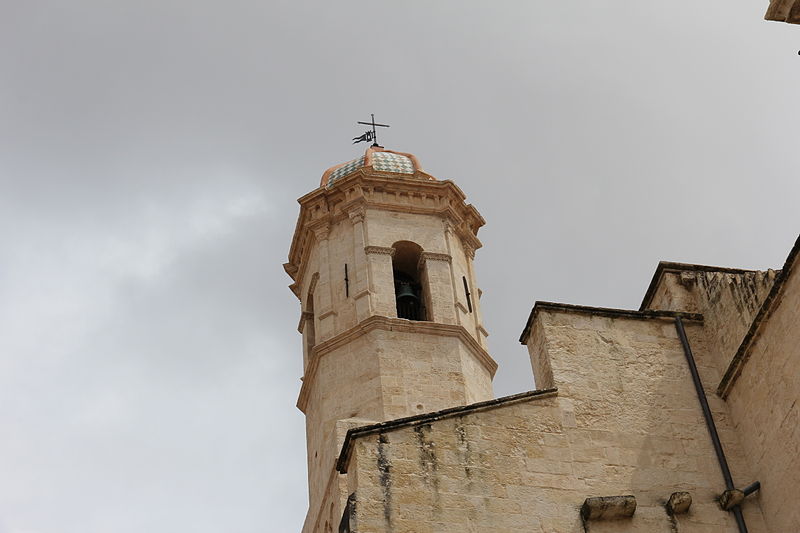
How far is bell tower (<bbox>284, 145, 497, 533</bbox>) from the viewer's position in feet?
57.1

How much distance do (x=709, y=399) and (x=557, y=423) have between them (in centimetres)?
147

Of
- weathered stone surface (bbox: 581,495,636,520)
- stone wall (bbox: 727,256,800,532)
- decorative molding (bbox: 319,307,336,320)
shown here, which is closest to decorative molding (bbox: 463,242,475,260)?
decorative molding (bbox: 319,307,336,320)

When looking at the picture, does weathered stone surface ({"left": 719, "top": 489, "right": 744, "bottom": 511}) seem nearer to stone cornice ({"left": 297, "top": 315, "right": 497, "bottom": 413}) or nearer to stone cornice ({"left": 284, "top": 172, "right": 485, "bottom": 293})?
stone cornice ({"left": 297, "top": 315, "right": 497, "bottom": 413})

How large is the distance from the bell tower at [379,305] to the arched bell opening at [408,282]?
0.07 ft

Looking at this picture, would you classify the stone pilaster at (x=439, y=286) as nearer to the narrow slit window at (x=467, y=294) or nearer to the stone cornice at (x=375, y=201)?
the narrow slit window at (x=467, y=294)

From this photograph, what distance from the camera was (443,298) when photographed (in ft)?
64.0

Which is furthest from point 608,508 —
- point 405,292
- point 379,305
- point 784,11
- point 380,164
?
point 380,164

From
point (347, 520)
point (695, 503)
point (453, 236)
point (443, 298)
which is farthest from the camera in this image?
point (453, 236)

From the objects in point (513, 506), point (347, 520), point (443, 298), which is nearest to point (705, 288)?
point (513, 506)

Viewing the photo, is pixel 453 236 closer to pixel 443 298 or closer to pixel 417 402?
pixel 443 298

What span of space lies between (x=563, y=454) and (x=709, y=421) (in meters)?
1.42

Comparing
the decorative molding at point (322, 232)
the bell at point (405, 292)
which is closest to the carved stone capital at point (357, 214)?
the decorative molding at point (322, 232)

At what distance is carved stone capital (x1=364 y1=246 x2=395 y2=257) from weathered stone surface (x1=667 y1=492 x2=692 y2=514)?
10952 millimetres

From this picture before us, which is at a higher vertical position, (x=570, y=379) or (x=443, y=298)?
(x=443, y=298)
